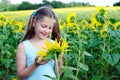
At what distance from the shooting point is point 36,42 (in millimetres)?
2793

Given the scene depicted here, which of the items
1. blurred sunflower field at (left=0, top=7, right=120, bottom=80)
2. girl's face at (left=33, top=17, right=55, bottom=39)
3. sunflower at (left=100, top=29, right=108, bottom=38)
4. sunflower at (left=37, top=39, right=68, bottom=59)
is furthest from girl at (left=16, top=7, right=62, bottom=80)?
sunflower at (left=37, top=39, right=68, bottom=59)

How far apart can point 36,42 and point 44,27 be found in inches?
7.7

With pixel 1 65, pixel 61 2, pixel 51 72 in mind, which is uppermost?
pixel 51 72

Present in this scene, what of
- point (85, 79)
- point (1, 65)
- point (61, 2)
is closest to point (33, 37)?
point (85, 79)

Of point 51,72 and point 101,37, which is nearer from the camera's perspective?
point 51,72

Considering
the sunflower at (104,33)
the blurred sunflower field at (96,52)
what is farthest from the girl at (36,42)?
the sunflower at (104,33)

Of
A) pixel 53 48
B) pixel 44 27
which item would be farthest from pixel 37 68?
pixel 53 48

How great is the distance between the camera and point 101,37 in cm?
324

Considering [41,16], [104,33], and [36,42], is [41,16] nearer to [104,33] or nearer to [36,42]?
[36,42]

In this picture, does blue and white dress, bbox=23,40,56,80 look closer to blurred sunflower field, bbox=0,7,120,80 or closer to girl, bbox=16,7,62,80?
girl, bbox=16,7,62,80

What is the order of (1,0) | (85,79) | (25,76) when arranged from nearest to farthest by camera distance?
(25,76), (85,79), (1,0)

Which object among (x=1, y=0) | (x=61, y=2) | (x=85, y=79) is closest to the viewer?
(x=85, y=79)

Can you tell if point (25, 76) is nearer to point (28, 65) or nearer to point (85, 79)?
point (28, 65)

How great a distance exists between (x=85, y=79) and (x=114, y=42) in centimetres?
86
